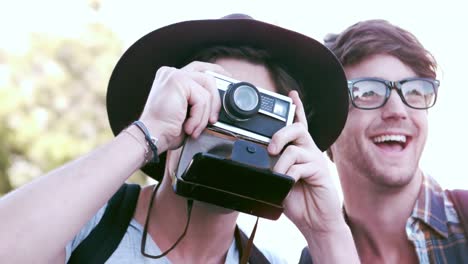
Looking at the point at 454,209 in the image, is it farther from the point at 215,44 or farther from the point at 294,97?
the point at 215,44

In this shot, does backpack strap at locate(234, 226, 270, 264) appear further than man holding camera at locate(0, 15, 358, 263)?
Yes

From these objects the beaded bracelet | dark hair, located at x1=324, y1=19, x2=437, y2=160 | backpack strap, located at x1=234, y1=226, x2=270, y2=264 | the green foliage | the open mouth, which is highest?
dark hair, located at x1=324, y1=19, x2=437, y2=160

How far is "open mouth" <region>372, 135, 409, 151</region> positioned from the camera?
3117 millimetres

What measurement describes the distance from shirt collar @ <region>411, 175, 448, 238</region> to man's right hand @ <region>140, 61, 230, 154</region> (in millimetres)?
1229

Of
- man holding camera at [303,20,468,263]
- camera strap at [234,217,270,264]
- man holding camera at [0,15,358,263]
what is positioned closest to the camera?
man holding camera at [0,15,358,263]

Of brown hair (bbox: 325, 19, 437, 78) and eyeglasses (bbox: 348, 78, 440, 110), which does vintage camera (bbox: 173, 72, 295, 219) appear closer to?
eyeglasses (bbox: 348, 78, 440, 110)

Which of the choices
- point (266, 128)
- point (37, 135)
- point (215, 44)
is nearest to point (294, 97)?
point (266, 128)

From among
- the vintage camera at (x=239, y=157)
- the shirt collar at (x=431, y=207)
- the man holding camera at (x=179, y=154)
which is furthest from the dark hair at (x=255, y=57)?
the shirt collar at (x=431, y=207)

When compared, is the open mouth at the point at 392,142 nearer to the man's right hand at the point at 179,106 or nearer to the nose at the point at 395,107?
the nose at the point at 395,107

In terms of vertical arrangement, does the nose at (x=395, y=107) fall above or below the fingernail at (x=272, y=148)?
above

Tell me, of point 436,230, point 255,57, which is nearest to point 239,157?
point 255,57

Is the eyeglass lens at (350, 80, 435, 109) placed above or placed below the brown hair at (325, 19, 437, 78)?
below

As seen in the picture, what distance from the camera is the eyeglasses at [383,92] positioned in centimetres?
315

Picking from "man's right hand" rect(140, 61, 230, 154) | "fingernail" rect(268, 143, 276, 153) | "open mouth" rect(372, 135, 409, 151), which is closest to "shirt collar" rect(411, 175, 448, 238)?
"open mouth" rect(372, 135, 409, 151)
